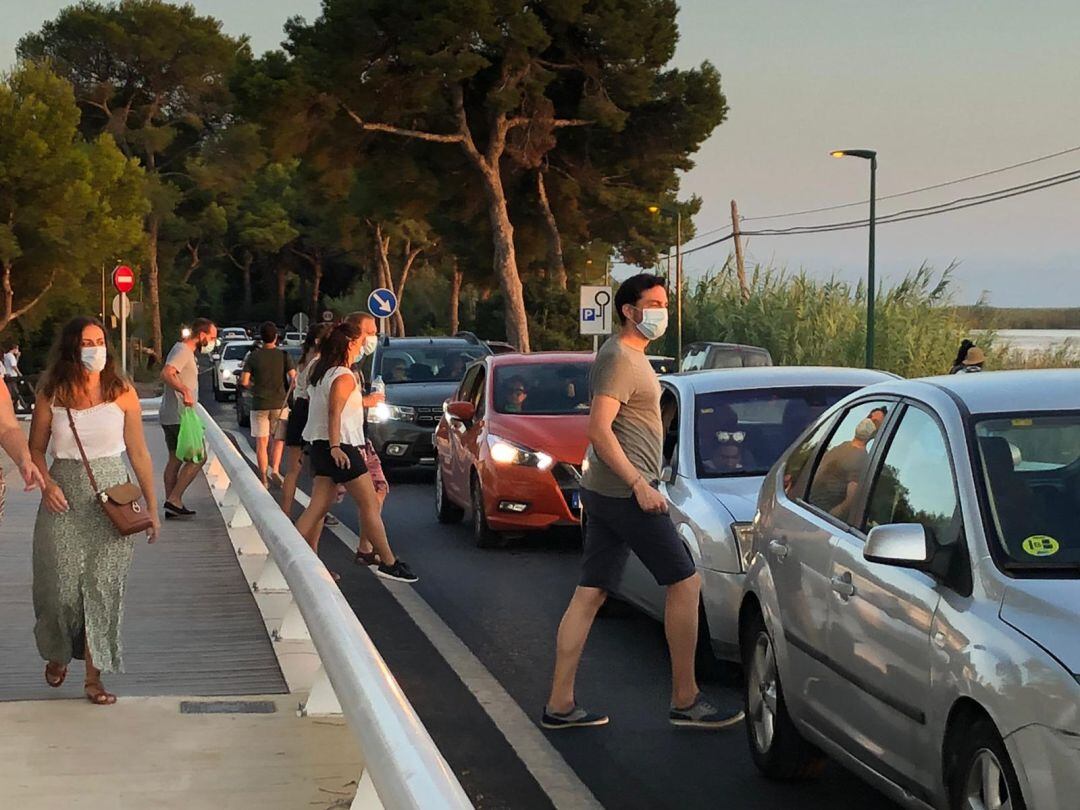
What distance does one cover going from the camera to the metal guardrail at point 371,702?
4.09m

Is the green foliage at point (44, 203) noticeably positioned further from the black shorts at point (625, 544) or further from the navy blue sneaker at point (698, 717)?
the navy blue sneaker at point (698, 717)

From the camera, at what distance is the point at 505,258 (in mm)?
49531

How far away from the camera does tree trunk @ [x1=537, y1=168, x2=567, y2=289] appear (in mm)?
52312

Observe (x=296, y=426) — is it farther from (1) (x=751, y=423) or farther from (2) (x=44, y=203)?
(2) (x=44, y=203)

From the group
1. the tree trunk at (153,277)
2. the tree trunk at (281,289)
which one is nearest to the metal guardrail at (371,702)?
the tree trunk at (153,277)

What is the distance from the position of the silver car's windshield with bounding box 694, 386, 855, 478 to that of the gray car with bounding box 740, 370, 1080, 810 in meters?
2.50

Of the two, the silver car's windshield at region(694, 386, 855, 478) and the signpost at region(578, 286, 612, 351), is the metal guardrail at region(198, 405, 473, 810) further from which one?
the signpost at region(578, 286, 612, 351)

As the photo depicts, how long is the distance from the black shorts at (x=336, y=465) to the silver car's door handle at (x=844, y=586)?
6.28m

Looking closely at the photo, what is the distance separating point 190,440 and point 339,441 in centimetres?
402

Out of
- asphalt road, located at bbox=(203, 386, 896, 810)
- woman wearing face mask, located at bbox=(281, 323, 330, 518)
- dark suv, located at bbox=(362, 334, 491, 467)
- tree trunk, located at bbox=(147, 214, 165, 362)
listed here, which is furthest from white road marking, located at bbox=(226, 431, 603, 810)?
tree trunk, located at bbox=(147, 214, 165, 362)

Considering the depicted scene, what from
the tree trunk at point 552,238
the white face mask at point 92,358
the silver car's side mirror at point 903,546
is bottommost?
the silver car's side mirror at point 903,546

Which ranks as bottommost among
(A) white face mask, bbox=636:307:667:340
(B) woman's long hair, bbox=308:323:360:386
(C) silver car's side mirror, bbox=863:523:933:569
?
(C) silver car's side mirror, bbox=863:523:933:569

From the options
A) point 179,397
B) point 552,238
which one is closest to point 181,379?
point 179,397

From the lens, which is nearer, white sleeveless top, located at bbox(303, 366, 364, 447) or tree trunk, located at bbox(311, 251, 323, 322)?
white sleeveless top, located at bbox(303, 366, 364, 447)
